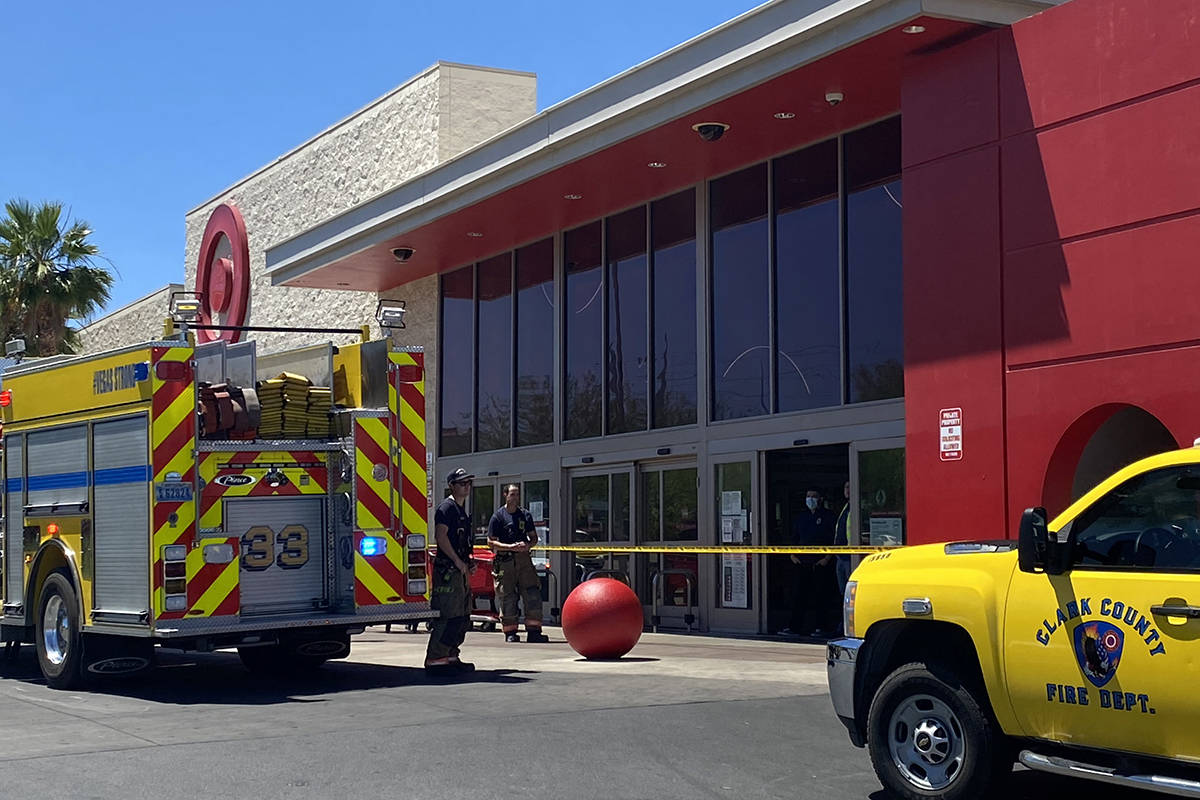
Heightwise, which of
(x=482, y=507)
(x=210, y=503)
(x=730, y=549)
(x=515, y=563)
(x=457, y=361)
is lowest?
(x=515, y=563)

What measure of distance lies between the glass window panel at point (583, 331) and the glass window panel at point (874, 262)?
17.7 feet

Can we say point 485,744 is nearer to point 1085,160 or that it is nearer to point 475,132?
point 1085,160

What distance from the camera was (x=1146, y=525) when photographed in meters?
6.80

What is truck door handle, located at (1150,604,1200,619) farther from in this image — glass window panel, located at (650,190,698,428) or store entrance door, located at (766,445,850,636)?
glass window panel, located at (650,190,698,428)

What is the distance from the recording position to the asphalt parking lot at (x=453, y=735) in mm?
8047

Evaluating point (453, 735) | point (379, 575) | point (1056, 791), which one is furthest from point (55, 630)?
point (1056, 791)

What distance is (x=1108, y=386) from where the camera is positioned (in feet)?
42.3

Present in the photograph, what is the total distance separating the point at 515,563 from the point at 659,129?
17.7 feet

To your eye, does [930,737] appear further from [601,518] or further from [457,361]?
[457,361]

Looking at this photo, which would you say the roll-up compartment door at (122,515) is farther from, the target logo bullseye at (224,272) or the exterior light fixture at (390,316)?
the target logo bullseye at (224,272)

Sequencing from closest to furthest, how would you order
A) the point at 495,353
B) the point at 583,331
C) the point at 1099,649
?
the point at 1099,649 < the point at 583,331 < the point at 495,353

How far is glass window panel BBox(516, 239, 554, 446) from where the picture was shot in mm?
23031

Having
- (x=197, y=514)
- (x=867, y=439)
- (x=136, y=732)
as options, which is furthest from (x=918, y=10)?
(x=136, y=732)

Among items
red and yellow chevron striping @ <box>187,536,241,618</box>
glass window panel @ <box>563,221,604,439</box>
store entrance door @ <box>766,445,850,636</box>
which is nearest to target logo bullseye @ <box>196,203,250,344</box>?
glass window panel @ <box>563,221,604,439</box>
